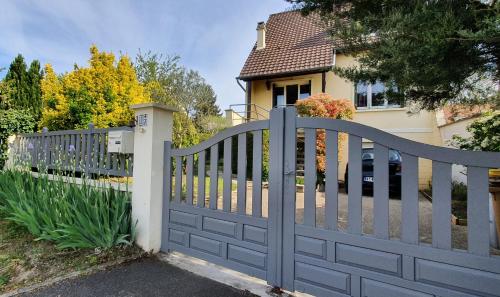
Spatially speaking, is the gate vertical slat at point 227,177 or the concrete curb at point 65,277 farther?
the gate vertical slat at point 227,177

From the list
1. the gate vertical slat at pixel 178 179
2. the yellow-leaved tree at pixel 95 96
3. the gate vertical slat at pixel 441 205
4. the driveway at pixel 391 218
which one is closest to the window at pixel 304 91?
the yellow-leaved tree at pixel 95 96

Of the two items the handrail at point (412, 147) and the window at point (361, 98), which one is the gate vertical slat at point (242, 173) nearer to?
the handrail at point (412, 147)

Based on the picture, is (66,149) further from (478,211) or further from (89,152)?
(478,211)

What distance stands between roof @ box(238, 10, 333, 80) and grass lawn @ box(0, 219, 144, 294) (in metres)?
9.74

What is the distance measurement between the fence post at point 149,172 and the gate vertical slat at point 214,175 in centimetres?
85

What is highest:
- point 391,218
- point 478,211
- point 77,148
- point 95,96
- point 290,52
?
point 290,52

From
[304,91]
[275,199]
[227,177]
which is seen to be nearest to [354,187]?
[275,199]

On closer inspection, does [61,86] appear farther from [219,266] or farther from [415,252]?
[415,252]

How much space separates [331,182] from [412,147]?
71cm

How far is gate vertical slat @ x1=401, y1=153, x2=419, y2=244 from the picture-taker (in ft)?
7.09

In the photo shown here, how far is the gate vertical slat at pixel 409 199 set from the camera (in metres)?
2.16

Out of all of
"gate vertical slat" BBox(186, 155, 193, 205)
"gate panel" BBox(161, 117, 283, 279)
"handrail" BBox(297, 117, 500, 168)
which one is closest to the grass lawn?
"gate panel" BBox(161, 117, 283, 279)

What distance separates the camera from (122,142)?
4.05 meters

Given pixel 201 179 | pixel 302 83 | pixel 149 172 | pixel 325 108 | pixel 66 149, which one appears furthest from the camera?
pixel 302 83
